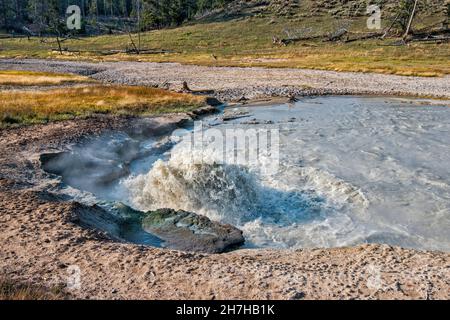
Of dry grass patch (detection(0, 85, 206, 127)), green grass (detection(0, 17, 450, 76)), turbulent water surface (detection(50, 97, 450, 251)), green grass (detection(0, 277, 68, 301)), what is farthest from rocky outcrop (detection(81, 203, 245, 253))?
green grass (detection(0, 17, 450, 76))

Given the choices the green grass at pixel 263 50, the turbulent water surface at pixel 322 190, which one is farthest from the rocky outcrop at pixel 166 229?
the green grass at pixel 263 50

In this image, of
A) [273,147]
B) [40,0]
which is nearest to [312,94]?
[273,147]

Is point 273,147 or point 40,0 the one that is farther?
point 40,0

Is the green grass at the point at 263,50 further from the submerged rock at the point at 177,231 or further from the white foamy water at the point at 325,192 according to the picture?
the submerged rock at the point at 177,231

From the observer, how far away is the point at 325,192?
15586 millimetres

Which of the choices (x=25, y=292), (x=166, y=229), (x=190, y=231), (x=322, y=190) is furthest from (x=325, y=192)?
(x=25, y=292)

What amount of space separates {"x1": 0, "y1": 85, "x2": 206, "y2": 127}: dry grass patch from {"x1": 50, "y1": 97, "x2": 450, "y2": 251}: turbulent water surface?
783 centimetres

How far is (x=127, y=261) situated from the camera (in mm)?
8797

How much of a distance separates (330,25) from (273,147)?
290 feet

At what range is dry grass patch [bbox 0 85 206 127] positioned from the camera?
2464 cm

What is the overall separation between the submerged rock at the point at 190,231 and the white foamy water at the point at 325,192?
826 millimetres

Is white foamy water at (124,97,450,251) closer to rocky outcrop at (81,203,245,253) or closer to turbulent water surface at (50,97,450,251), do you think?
turbulent water surface at (50,97,450,251)

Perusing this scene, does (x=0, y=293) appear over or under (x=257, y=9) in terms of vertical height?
under
